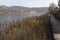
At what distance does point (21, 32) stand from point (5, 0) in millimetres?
1740

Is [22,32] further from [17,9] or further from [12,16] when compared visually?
[17,9]

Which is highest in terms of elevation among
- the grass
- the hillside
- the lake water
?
the hillside

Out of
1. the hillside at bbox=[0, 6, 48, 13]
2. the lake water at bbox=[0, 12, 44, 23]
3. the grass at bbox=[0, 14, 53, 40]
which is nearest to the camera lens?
the grass at bbox=[0, 14, 53, 40]

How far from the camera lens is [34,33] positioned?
4195 mm

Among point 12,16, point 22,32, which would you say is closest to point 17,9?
point 12,16

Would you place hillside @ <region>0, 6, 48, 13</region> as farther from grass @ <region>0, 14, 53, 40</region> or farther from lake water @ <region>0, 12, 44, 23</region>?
grass @ <region>0, 14, 53, 40</region>

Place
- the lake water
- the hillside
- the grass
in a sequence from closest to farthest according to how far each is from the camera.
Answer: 1. the grass
2. the lake water
3. the hillside

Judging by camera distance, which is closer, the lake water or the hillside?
the lake water

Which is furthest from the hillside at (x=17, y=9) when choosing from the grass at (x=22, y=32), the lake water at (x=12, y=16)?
the grass at (x=22, y=32)

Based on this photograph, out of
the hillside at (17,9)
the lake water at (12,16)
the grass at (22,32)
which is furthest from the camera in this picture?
the hillside at (17,9)

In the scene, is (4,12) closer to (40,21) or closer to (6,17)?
(6,17)

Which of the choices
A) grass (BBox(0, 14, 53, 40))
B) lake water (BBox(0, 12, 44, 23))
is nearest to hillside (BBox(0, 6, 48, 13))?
lake water (BBox(0, 12, 44, 23))

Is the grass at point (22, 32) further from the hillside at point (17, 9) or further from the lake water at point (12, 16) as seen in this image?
the hillside at point (17, 9)

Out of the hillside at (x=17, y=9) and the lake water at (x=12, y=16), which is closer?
the lake water at (x=12, y=16)
